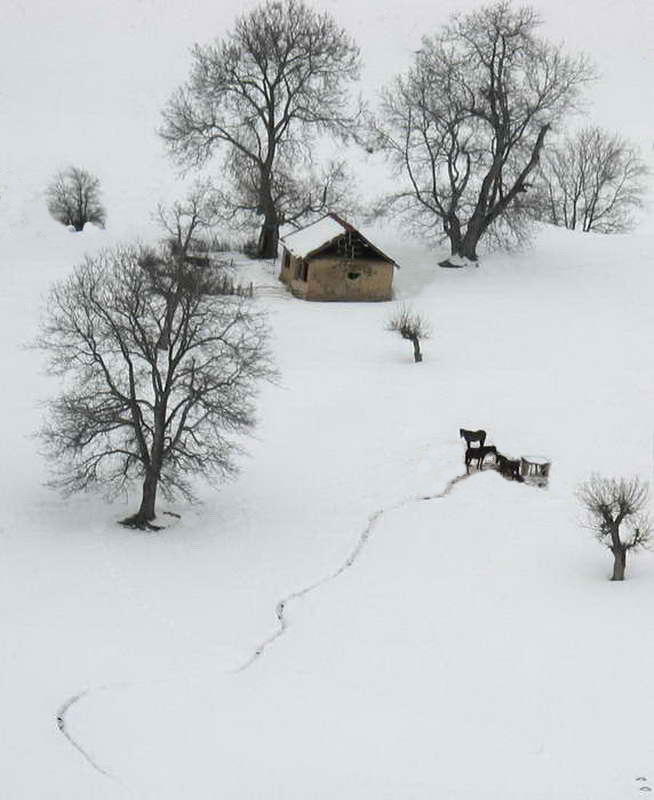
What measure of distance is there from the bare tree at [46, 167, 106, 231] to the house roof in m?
10.4

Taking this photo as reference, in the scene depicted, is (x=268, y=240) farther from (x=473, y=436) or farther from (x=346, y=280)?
(x=473, y=436)

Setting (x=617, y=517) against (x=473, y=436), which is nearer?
(x=617, y=517)

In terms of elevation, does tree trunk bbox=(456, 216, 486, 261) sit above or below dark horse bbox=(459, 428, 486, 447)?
above

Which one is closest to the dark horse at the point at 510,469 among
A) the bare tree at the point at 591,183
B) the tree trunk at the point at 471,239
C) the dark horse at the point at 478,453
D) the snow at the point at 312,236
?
the dark horse at the point at 478,453

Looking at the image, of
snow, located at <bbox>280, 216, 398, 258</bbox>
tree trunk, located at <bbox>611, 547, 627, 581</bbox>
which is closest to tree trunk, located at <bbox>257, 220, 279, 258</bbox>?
snow, located at <bbox>280, 216, 398, 258</bbox>

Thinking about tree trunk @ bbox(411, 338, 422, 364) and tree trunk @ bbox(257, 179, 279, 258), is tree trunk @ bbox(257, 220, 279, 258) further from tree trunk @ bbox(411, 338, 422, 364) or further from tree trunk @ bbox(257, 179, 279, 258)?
tree trunk @ bbox(411, 338, 422, 364)

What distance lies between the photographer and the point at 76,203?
1940 inches

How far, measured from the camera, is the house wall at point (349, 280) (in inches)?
1649

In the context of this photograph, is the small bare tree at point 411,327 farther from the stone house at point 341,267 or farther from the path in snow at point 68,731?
the path in snow at point 68,731

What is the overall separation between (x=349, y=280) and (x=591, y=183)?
24.1 m

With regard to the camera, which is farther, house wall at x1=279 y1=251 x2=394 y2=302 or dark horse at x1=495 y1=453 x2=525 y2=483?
house wall at x1=279 y1=251 x2=394 y2=302

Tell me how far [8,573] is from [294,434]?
10101mm

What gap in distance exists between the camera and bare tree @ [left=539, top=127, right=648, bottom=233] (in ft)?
195

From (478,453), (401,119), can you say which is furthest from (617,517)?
(401,119)
